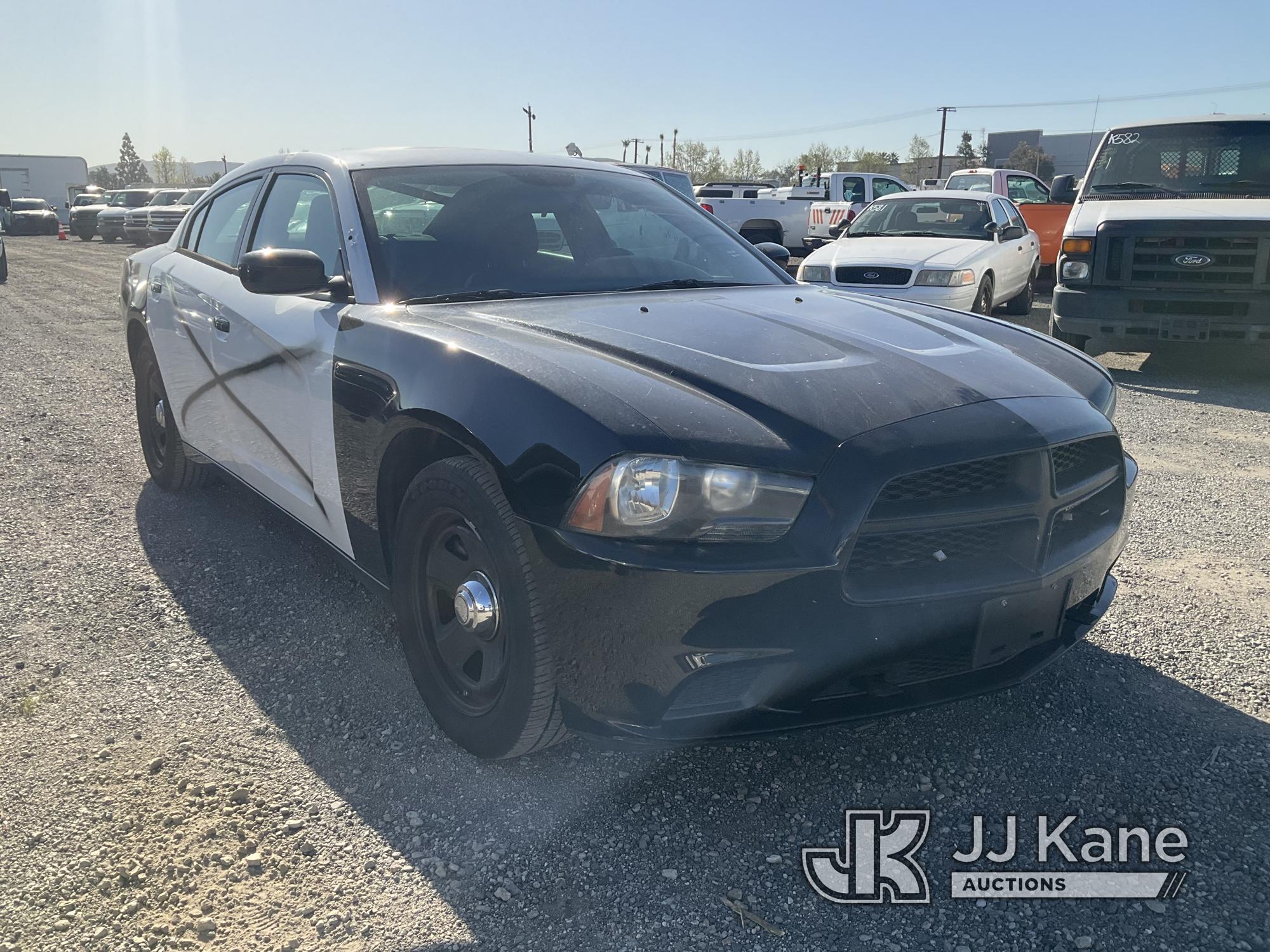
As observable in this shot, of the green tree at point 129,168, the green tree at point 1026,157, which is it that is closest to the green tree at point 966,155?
the green tree at point 1026,157

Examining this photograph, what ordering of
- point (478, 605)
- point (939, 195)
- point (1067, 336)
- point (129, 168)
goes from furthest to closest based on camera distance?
1. point (129, 168)
2. point (939, 195)
3. point (1067, 336)
4. point (478, 605)

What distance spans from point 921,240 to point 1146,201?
2.31 m

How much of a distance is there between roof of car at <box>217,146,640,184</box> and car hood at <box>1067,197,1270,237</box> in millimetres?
5508

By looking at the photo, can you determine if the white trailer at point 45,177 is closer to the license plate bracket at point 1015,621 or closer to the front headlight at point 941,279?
the front headlight at point 941,279

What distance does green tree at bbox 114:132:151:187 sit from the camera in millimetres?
140750

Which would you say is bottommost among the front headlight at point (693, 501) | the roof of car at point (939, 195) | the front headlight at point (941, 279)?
the front headlight at point (693, 501)

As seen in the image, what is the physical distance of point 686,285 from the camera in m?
3.53

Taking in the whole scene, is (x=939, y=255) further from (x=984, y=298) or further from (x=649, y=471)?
(x=649, y=471)

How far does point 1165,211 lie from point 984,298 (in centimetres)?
217

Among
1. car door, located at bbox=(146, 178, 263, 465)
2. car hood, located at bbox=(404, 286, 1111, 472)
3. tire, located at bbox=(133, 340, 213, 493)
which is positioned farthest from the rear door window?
car hood, located at bbox=(404, 286, 1111, 472)

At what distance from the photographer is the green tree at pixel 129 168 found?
140750 millimetres

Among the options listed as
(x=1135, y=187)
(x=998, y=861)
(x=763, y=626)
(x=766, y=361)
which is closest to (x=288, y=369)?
(x=766, y=361)

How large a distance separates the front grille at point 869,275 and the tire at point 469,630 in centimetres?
758

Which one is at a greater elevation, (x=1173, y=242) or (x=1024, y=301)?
(x=1173, y=242)
